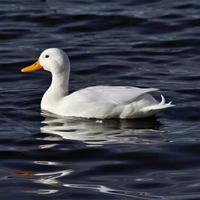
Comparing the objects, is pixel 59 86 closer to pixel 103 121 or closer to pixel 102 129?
pixel 103 121

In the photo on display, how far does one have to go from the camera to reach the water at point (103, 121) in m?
10.1

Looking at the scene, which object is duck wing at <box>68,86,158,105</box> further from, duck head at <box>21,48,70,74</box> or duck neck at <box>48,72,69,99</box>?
duck head at <box>21,48,70,74</box>

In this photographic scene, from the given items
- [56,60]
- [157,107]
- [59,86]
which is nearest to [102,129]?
[157,107]

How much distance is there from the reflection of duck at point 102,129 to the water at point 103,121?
0.5 inches

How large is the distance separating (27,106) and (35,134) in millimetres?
1508

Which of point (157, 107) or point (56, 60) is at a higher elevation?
point (56, 60)

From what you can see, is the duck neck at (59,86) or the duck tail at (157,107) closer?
the duck tail at (157,107)

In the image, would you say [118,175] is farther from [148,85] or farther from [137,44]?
[137,44]

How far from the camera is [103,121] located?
12656 mm

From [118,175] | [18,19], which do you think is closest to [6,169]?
[118,175]

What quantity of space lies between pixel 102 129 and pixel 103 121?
1.14ft

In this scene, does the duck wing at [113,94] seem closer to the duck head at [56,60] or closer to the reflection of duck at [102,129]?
the reflection of duck at [102,129]

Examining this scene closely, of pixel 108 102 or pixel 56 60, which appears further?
pixel 56 60

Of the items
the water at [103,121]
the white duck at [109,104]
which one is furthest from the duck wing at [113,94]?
the water at [103,121]
